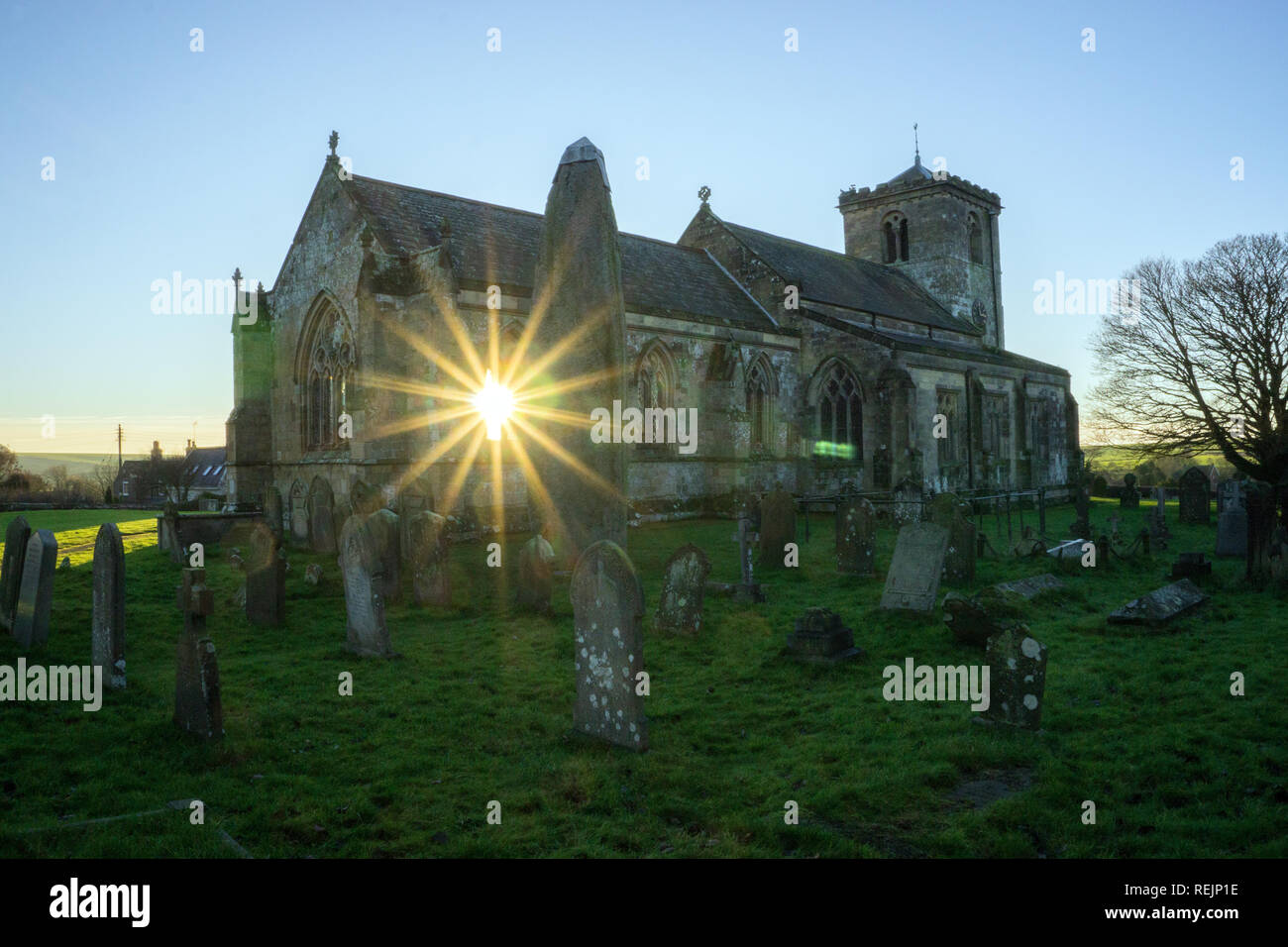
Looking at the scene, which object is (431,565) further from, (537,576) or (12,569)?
(12,569)

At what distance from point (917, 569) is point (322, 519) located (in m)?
10.5

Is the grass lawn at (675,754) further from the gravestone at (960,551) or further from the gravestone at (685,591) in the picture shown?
the gravestone at (960,551)

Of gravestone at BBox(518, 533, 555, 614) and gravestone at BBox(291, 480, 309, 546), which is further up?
gravestone at BBox(291, 480, 309, 546)

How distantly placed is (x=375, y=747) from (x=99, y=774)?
172 cm

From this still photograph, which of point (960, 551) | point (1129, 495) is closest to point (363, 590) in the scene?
point (960, 551)

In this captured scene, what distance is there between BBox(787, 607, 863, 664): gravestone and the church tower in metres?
30.1

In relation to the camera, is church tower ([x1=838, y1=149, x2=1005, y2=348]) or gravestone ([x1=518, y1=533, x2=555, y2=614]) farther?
church tower ([x1=838, y1=149, x2=1005, y2=348])

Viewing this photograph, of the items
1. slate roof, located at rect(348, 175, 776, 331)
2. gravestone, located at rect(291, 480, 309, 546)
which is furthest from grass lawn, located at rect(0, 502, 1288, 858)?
slate roof, located at rect(348, 175, 776, 331)

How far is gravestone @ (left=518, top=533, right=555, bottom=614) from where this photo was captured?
1042 cm

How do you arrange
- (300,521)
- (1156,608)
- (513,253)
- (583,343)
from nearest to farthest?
(1156,608) < (583,343) < (300,521) < (513,253)

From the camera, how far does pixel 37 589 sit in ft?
27.0

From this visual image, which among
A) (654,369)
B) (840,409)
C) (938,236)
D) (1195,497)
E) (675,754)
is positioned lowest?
(675,754)

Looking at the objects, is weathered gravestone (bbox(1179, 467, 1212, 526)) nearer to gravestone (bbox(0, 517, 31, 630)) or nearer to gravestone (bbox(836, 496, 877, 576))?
gravestone (bbox(836, 496, 877, 576))
